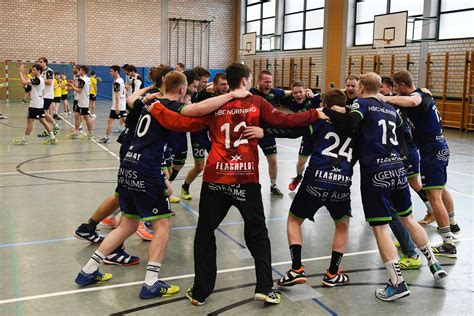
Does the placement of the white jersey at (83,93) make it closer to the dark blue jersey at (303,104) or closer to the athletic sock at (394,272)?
the dark blue jersey at (303,104)

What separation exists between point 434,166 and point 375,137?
1719mm

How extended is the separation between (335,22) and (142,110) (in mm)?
21647

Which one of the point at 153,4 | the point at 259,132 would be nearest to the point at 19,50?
the point at 153,4

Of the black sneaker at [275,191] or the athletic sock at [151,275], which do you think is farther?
the black sneaker at [275,191]

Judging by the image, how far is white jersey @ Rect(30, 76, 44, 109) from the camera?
495 inches

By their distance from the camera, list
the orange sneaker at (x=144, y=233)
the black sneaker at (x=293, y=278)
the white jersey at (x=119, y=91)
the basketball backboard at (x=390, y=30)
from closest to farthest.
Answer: the black sneaker at (x=293, y=278) → the orange sneaker at (x=144, y=233) → the white jersey at (x=119, y=91) → the basketball backboard at (x=390, y=30)

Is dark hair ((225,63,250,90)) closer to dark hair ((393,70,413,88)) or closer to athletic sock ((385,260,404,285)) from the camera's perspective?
athletic sock ((385,260,404,285))

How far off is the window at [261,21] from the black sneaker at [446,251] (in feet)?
81.5

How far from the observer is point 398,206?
454 cm

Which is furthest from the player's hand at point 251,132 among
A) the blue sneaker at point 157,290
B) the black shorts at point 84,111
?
the black shorts at point 84,111

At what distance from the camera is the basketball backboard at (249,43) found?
29.0m

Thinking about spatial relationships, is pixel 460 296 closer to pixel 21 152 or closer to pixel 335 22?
pixel 21 152

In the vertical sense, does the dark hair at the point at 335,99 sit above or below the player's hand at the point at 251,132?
above

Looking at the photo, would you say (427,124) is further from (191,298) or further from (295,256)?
(191,298)
